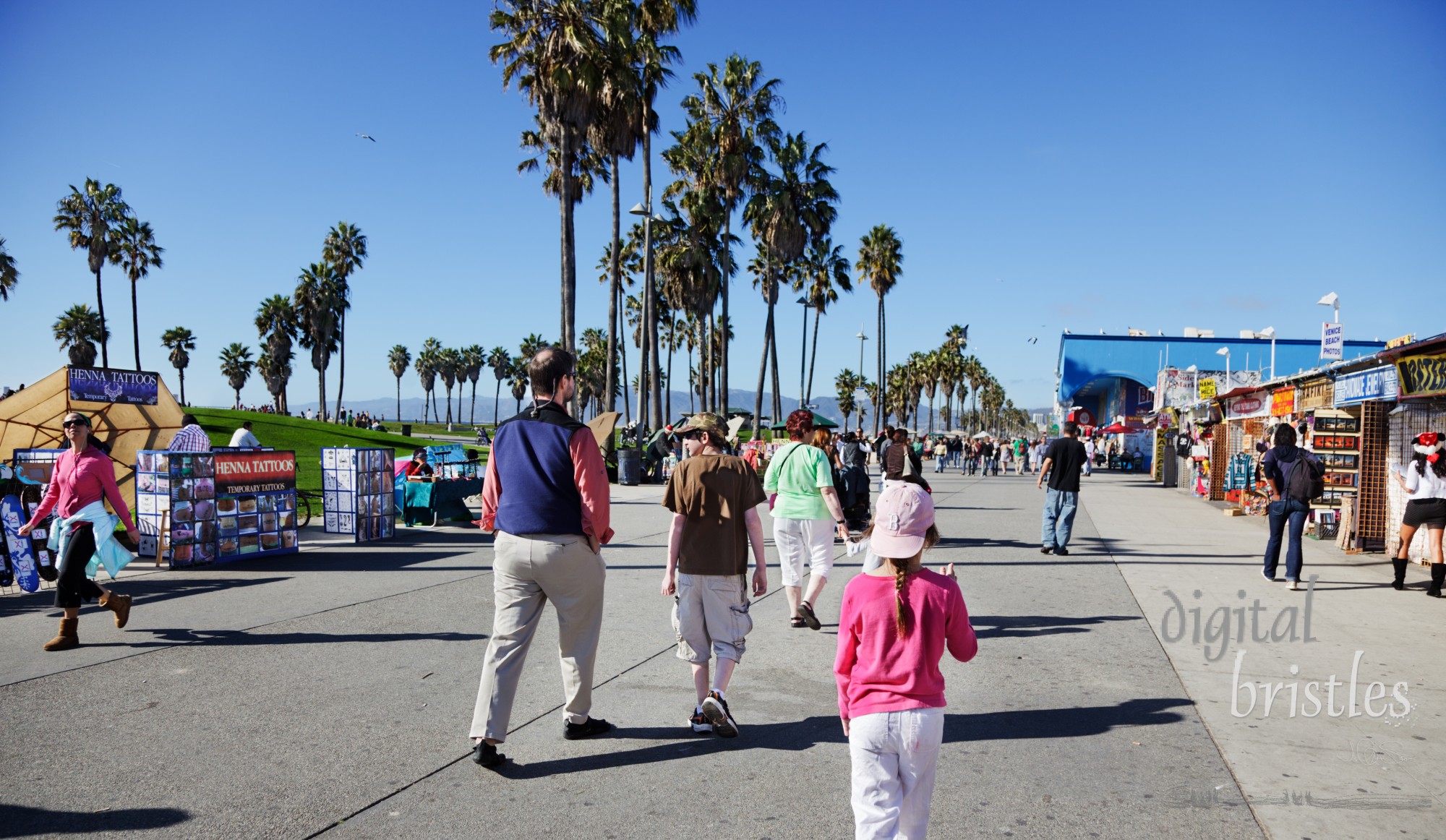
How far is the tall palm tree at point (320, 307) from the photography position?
59.3 meters

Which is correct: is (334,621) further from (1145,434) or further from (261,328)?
(261,328)

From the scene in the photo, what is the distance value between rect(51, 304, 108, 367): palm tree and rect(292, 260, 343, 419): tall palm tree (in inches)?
610

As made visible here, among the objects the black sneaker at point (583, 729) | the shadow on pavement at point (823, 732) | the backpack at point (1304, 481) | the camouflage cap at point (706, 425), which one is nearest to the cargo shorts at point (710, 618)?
the shadow on pavement at point (823, 732)

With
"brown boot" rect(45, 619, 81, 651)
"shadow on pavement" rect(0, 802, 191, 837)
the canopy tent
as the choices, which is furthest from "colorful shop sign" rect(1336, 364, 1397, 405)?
the canopy tent

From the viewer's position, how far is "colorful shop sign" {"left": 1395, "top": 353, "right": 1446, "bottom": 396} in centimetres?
1060

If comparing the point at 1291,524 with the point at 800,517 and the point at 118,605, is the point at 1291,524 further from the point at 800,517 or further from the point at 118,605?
the point at 118,605

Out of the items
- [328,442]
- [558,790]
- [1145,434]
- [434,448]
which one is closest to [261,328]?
[328,442]

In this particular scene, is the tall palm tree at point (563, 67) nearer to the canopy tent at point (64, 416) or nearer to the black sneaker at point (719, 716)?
the canopy tent at point (64, 416)

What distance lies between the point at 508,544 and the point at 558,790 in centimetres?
112

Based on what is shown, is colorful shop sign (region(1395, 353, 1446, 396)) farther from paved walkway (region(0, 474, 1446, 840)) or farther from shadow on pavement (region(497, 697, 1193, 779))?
shadow on pavement (region(497, 697, 1193, 779))

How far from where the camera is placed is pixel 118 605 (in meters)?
6.72

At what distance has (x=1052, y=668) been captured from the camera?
613 cm

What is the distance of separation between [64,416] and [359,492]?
5.01 m

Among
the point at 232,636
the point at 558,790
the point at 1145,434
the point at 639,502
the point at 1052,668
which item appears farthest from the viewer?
the point at 1145,434
